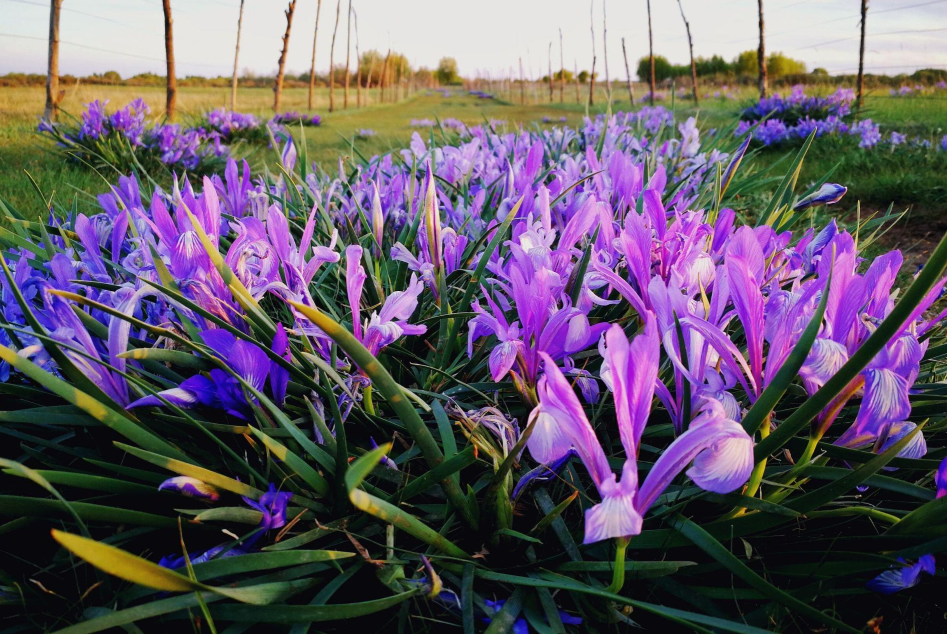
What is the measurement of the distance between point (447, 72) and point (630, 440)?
87185 millimetres

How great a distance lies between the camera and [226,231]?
145cm

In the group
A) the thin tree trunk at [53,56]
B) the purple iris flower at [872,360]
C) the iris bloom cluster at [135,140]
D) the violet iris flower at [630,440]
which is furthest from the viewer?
the thin tree trunk at [53,56]

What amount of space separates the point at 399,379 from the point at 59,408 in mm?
506

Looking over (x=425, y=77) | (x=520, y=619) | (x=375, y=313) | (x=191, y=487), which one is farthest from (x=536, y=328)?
(x=425, y=77)

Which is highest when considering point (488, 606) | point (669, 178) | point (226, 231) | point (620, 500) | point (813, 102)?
point (813, 102)

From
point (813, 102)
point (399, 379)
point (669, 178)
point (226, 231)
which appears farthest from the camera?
point (813, 102)

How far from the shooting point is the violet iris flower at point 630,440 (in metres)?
0.47

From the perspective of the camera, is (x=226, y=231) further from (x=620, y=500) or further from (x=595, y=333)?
(x=620, y=500)

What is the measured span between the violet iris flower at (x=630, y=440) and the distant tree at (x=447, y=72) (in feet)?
284

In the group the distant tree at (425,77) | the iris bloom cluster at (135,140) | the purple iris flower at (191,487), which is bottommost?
the purple iris flower at (191,487)

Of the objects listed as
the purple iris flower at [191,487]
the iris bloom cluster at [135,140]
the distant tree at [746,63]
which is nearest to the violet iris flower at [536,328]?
the purple iris flower at [191,487]

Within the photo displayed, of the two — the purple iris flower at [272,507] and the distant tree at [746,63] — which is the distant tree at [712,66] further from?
the purple iris flower at [272,507]

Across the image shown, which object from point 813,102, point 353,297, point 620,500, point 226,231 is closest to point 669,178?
point 226,231

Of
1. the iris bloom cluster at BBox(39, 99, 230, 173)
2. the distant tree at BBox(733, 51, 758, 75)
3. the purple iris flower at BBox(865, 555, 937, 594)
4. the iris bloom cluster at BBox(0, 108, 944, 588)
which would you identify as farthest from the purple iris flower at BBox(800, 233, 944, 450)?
the distant tree at BBox(733, 51, 758, 75)
